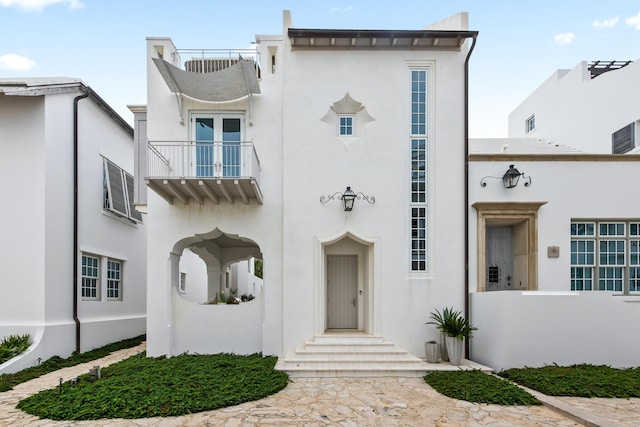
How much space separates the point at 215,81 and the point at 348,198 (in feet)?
14.3

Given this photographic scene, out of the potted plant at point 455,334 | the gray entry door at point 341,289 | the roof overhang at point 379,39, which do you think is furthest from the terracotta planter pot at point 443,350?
the roof overhang at point 379,39

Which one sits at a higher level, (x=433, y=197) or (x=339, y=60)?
(x=339, y=60)

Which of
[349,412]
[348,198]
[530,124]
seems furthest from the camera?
[530,124]

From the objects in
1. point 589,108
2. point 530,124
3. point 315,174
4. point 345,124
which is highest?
point 530,124

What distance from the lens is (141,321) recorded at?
548 inches

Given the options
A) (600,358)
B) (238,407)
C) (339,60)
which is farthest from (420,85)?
(238,407)

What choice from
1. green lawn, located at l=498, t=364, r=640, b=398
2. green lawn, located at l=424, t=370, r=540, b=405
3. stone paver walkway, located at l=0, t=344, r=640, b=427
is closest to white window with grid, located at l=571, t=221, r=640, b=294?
green lawn, located at l=498, t=364, r=640, b=398

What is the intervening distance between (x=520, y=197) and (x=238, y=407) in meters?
8.22

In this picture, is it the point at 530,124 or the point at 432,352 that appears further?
the point at 530,124

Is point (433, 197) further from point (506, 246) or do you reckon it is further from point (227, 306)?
point (227, 306)

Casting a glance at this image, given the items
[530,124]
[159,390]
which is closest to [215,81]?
[159,390]

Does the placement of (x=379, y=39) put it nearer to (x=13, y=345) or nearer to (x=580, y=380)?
(x=580, y=380)

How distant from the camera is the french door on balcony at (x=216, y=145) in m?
9.82

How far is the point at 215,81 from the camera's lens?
9273 millimetres
